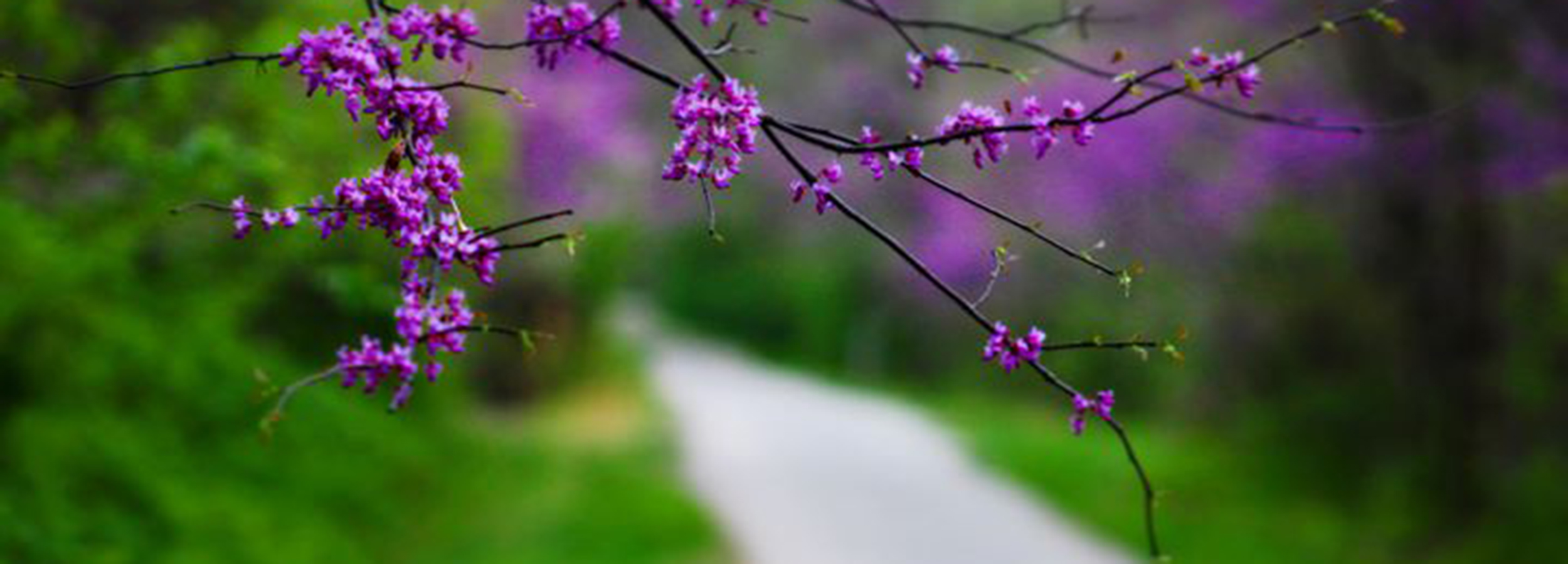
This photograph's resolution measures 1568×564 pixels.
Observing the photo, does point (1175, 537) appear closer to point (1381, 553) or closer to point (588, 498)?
point (1381, 553)

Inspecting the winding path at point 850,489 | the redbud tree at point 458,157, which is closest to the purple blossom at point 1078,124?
the redbud tree at point 458,157

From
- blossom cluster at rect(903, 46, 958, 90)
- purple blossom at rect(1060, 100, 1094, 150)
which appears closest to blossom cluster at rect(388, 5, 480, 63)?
blossom cluster at rect(903, 46, 958, 90)

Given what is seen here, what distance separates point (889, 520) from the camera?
12883mm

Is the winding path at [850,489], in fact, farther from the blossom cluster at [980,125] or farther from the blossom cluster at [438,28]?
the blossom cluster at [438,28]

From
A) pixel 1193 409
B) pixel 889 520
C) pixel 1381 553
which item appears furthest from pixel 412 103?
pixel 1193 409

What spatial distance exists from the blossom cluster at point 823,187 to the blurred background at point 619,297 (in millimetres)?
366

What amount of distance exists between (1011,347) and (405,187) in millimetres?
1067

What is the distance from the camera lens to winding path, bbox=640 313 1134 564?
1177 cm

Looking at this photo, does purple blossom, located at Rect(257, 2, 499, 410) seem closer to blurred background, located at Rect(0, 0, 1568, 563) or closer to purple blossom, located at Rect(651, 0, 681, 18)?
purple blossom, located at Rect(651, 0, 681, 18)

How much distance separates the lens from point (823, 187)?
8.66 ft

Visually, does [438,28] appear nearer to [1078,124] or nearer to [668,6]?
[668,6]

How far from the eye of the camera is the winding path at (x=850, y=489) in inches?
463

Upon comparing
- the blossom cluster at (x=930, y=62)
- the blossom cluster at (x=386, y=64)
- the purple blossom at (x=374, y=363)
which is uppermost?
the blossom cluster at (x=930, y=62)

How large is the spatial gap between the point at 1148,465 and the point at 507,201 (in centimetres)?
Result: 708
